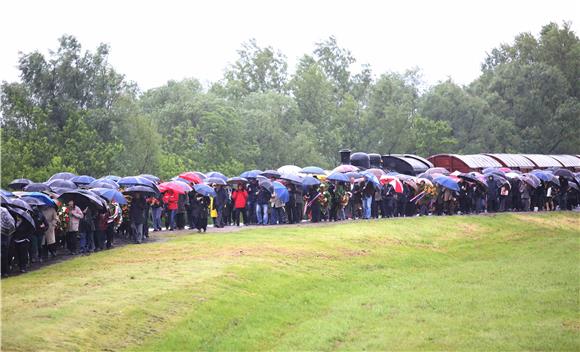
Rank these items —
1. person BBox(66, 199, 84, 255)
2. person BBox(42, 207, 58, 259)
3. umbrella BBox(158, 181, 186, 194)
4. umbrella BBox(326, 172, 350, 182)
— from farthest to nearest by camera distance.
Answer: umbrella BBox(326, 172, 350, 182) → umbrella BBox(158, 181, 186, 194) → person BBox(66, 199, 84, 255) → person BBox(42, 207, 58, 259)

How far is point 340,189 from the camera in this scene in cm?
4416

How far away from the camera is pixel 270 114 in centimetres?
8825

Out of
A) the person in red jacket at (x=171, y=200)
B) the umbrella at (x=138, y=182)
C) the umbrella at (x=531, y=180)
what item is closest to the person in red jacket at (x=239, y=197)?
the person in red jacket at (x=171, y=200)

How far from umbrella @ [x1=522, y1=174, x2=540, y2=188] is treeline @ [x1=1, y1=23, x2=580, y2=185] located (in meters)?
26.0

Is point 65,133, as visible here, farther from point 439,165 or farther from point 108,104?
point 439,165

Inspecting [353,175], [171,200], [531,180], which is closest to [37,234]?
[171,200]

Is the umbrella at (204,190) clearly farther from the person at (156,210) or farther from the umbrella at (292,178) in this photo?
the umbrella at (292,178)

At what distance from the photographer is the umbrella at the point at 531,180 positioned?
53969 mm

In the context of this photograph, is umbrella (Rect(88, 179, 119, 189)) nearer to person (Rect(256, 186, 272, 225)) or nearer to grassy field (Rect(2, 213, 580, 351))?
grassy field (Rect(2, 213, 580, 351))

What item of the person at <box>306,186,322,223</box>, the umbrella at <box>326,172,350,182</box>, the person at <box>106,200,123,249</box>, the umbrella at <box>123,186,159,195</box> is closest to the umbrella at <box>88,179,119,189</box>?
the umbrella at <box>123,186,159,195</box>

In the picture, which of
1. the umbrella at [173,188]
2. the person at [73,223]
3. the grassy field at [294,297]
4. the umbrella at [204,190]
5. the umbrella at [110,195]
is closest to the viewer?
the grassy field at [294,297]

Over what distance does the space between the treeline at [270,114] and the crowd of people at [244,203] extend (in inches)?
830

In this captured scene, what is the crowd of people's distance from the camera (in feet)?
94.9

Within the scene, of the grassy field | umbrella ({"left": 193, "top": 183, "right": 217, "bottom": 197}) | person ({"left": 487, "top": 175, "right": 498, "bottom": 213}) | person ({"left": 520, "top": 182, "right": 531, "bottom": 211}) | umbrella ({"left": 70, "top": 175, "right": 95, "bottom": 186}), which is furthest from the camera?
person ({"left": 520, "top": 182, "right": 531, "bottom": 211})
